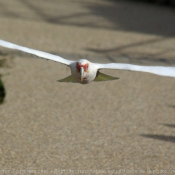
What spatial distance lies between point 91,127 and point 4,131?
943mm

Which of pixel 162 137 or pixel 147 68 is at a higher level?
pixel 147 68

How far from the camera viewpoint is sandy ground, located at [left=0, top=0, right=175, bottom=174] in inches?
201

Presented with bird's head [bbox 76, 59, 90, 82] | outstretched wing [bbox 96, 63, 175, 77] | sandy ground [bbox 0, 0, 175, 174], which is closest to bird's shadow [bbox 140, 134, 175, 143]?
sandy ground [bbox 0, 0, 175, 174]

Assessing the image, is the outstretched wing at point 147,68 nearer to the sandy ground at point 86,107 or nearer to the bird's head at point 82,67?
the bird's head at point 82,67

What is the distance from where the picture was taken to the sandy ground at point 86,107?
16.8 feet

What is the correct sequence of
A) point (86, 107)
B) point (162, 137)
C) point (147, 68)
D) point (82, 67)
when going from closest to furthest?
point (82, 67) → point (147, 68) → point (162, 137) → point (86, 107)

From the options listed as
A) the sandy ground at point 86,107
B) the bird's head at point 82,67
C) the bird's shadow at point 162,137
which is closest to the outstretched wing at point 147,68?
the bird's head at point 82,67

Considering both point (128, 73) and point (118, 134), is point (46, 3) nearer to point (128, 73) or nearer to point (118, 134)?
point (128, 73)

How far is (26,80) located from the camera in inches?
301

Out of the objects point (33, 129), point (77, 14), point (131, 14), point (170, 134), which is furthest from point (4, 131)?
point (131, 14)

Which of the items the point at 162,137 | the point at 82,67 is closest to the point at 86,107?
the point at 162,137

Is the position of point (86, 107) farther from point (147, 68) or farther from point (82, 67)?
point (82, 67)

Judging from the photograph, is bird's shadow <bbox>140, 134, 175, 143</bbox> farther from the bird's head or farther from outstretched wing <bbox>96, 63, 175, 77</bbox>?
the bird's head

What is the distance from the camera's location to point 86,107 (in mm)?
6668
